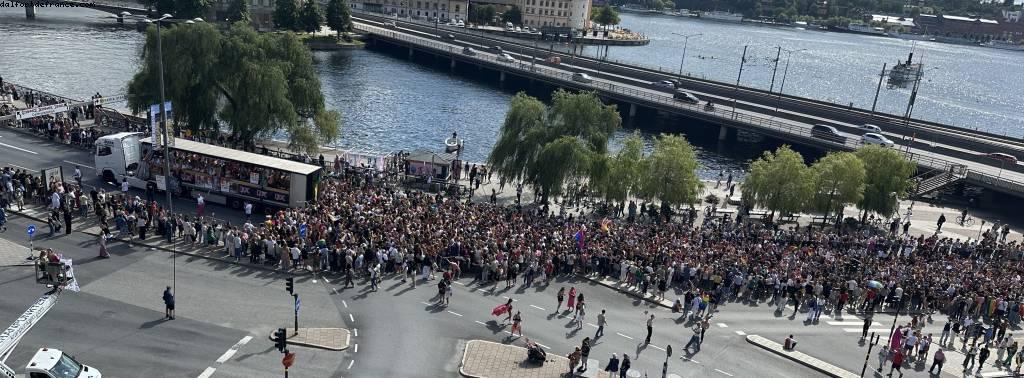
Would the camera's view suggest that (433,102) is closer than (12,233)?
No

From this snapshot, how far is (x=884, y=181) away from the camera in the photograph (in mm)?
51625

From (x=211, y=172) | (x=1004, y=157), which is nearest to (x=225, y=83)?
(x=211, y=172)

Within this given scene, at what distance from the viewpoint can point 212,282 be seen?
29672 millimetres

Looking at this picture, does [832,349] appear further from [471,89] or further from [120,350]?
[471,89]

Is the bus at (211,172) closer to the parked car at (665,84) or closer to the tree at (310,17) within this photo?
the parked car at (665,84)

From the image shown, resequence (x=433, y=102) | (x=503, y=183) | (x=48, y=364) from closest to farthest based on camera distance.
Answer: (x=48, y=364) < (x=503, y=183) < (x=433, y=102)

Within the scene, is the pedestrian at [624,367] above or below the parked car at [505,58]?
below

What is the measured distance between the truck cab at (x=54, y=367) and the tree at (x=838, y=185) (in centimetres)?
4318

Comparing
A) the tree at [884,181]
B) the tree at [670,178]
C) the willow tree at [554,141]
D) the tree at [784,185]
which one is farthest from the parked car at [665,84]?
the tree at [670,178]

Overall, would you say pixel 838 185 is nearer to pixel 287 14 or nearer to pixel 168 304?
pixel 168 304

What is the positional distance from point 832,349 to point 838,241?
1572 centimetres

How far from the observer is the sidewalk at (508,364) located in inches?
979

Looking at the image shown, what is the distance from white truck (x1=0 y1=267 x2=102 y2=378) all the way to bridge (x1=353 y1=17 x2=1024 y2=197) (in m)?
60.5

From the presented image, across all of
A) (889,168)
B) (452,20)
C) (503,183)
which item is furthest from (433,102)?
(452,20)
